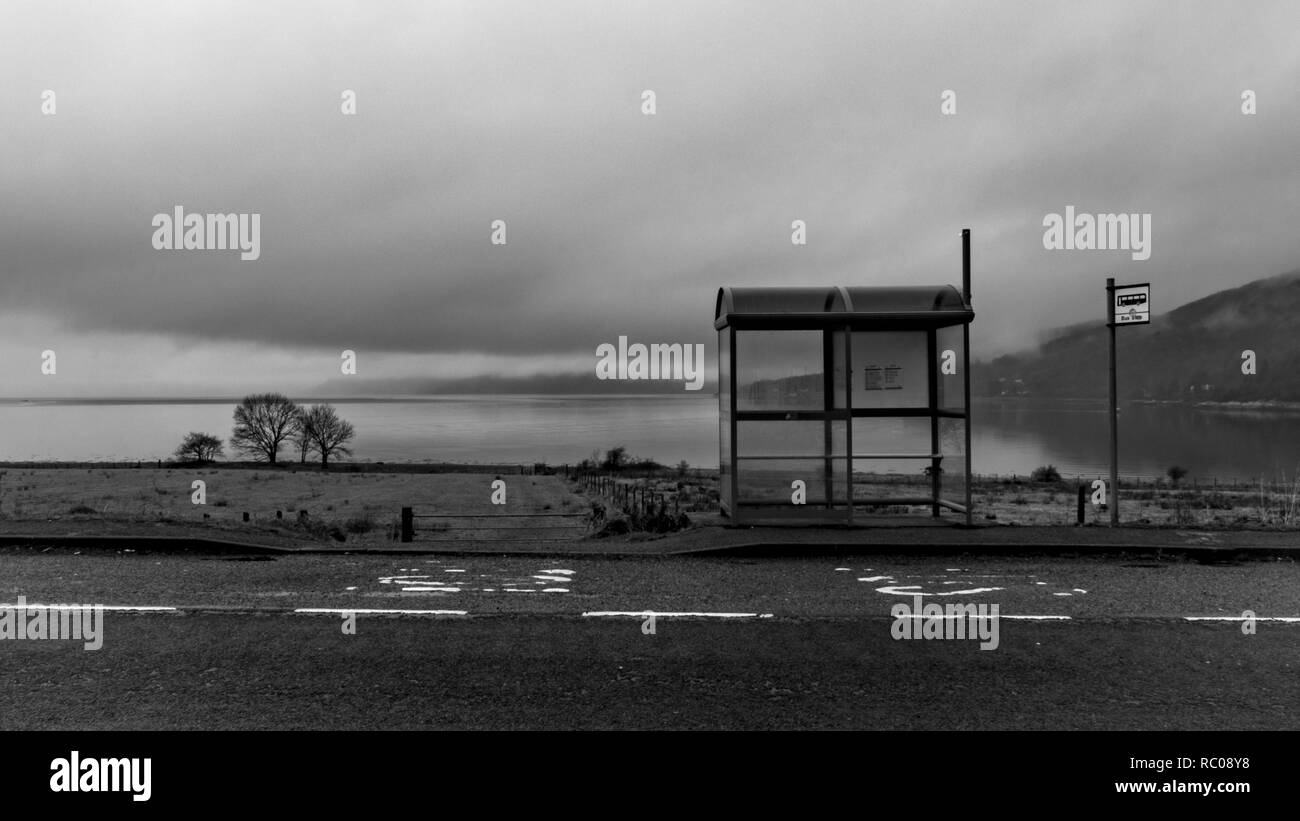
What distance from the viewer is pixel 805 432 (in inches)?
496

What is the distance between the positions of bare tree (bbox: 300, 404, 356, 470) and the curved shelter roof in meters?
87.0

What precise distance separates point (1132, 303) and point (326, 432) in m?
94.5

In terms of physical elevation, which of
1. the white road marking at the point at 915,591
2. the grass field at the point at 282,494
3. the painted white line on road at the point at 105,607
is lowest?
the grass field at the point at 282,494

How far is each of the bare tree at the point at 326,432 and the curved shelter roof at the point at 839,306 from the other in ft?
285

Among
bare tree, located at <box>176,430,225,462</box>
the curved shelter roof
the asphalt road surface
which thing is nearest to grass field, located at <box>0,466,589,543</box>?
bare tree, located at <box>176,430,225,462</box>

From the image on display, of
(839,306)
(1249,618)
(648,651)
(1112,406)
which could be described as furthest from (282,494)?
(1249,618)

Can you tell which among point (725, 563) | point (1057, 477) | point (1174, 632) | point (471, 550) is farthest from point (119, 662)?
point (1057, 477)

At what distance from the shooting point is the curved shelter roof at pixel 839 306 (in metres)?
11.9

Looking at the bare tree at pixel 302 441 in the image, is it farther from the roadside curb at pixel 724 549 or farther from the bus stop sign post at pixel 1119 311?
the bus stop sign post at pixel 1119 311

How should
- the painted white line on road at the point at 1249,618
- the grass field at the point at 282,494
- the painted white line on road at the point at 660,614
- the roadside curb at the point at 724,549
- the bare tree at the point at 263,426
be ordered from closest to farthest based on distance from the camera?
1. the painted white line on road at the point at 1249,618
2. the painted white line on road at the point at 660,614
3. the roadside curb at the point at 724,549
4. the grass field at the point at 282,494
5. the bare tree at the point at 263,426

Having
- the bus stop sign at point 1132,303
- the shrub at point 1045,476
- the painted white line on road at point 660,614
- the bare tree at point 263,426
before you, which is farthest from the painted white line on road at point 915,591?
the bare tree at point 263,426

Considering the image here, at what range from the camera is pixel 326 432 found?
9650 centimetres
